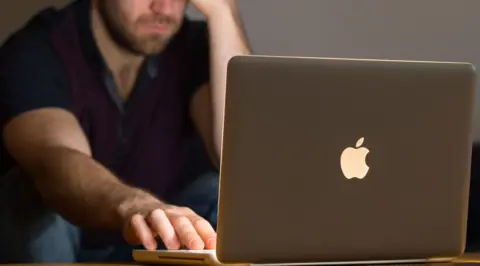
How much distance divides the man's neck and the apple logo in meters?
0.91

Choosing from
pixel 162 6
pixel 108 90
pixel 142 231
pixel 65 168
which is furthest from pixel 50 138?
pixel 162 6

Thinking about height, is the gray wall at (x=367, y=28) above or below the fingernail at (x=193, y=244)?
above

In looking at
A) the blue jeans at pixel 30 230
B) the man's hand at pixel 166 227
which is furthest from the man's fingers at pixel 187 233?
the blue jeans at pixel 30 230

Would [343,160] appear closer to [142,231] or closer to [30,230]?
[142,231]

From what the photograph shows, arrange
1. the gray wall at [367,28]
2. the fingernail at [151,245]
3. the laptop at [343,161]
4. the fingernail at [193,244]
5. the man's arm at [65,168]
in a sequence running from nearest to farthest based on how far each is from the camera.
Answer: the laptop at [343,161] < the fingernail at [193,244] < the fingernail at [151,245] < the man's arm at [65,168] < the gray wall at [367,28]

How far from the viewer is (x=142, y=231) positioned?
6.68 ft

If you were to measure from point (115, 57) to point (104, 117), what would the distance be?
0.50 ft

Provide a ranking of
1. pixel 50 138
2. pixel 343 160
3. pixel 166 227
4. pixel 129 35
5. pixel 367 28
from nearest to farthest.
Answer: pixel 343 160
pixel 166 227
pixel 50 138
pixel 129 35
pixel 367 28

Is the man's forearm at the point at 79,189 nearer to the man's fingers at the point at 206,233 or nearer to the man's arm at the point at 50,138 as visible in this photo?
the man's arm at the point at 50,138

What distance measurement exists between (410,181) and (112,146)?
919mm

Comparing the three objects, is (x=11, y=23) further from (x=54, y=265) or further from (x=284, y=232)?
(x=284, y=232)

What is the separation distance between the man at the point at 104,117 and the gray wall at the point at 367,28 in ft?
0.27

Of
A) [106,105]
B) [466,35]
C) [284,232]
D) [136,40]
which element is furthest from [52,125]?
[466,35]

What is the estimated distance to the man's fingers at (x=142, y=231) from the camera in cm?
198
